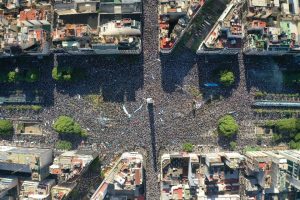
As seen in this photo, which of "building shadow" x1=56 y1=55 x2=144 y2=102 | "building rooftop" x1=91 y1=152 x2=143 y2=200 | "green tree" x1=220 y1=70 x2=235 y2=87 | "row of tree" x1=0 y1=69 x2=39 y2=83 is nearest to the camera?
"building rooftop" x1=91 y1=152 x2=143 y2=200

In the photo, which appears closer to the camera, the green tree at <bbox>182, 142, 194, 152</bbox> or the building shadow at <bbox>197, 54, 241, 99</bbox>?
the building shadow at <bbox>197, 54, 241, 99</bbox>

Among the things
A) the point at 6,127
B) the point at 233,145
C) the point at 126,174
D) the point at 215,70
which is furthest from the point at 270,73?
the point at 6,127

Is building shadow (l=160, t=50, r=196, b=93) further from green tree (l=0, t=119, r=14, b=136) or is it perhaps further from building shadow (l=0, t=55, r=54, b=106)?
green tree (l=0, t=119, r=14, b=136)

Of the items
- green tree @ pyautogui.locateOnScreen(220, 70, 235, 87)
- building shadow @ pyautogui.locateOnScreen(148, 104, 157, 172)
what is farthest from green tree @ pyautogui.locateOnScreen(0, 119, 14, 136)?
green tree @ pyautogui.locateOnScreen(220, 70, 235, 87)

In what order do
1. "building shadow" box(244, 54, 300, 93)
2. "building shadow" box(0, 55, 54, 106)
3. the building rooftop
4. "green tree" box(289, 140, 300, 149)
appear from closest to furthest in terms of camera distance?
1. the building rooftop
2. "green tree" box(289, 140, 300, 149)
3. "building shadow" box(244, 54, 300, 93)
4. "building shadow" box(0, 55, 54, 106)

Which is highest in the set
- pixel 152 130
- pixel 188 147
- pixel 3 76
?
pixel 3 76

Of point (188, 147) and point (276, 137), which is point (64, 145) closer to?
point (188, 147)
